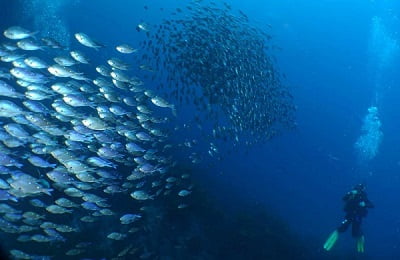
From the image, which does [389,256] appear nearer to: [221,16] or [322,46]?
[221,16]

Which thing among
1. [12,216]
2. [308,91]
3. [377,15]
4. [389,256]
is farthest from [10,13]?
[377,15]

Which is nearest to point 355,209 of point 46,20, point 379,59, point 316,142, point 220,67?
point 220,67

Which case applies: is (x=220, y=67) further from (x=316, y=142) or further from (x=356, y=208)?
(x=316, y=142)

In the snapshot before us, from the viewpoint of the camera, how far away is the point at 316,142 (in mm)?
60219

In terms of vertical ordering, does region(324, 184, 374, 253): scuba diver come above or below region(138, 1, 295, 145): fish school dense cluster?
below

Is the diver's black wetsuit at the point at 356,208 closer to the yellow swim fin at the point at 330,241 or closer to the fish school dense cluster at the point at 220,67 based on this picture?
the yellow swim fin at the point at 330,241

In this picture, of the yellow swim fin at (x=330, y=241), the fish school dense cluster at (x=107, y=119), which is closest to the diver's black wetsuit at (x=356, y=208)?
the yellow swim fin at (x=330, y=241)

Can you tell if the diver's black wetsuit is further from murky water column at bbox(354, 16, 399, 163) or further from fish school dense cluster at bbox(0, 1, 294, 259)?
murky water column at bbox(354, 16, 399, 163)

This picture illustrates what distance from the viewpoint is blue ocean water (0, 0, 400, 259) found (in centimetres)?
2422

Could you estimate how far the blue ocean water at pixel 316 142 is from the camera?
79.5ft

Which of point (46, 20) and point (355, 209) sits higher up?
point (46, 20)

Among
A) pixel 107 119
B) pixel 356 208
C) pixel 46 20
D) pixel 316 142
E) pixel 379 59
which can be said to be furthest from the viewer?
pixel 379 59

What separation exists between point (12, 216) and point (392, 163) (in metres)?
72.8

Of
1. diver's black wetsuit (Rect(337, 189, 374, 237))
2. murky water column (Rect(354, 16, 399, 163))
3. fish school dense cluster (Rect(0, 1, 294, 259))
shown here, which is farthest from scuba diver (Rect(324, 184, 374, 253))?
murky water column (Rect(354, 16, 399, 163))
